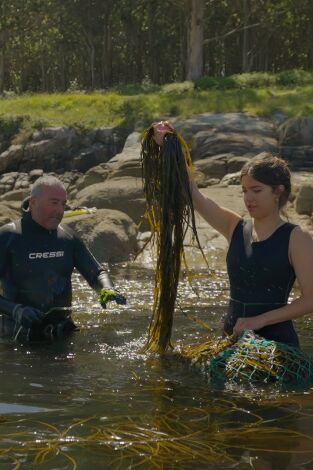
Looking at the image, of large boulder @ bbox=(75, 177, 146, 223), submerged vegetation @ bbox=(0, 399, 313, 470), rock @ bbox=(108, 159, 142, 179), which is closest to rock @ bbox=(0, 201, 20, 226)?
large boulder @ bbox=(75, 177, 146, 223)

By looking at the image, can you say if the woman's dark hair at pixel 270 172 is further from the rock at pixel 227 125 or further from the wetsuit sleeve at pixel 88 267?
the rock at pixel 227 125

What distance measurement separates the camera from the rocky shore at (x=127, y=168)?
15.1 m

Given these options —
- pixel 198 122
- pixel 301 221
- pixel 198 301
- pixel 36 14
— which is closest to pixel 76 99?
pixel 198 122

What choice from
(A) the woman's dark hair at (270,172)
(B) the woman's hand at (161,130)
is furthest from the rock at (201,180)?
(A) the woman's dark hair at (270,172)

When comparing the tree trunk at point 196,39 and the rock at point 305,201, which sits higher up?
the tree trunk at point 196,39

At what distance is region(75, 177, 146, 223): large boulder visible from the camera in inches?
698

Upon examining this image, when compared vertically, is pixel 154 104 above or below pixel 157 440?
above

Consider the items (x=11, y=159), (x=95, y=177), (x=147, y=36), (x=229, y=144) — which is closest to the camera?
(x=95, y=177)

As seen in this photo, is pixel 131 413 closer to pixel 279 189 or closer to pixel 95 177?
pixel 279 189

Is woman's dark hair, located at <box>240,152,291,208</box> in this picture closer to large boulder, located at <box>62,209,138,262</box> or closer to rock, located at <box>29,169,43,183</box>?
large boulder, located at <box>62,209,138,262</box>

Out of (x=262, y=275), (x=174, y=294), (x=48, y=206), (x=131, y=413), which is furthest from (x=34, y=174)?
(x=131, y=413)

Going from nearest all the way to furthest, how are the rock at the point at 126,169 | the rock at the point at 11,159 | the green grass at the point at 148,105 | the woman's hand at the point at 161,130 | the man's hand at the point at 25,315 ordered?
the woman's hand at the point at 161,130 < the man's hand at the point at 25,315 < the rock at the point at 126,169 < the green grass at the point at 148,105 < the rock at the point at 11,159

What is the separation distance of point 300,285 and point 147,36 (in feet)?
153

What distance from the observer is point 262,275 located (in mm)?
6535
